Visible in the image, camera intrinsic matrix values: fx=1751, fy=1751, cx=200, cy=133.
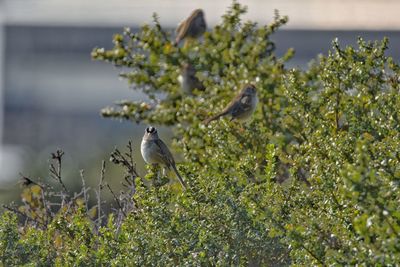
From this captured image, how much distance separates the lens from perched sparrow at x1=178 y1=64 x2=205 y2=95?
1034cm

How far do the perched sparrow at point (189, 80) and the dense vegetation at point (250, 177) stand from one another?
6cm

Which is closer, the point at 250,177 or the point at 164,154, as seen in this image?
the point at 250,177

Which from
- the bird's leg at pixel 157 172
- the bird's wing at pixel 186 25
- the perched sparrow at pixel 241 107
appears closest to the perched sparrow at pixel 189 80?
the perched sparrow at pixel 241 107

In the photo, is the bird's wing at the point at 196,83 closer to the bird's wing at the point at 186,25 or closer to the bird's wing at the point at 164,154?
the bird's wing at the point at 164,154

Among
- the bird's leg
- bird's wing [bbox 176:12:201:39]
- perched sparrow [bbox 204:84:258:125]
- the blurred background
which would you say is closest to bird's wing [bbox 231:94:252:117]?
perched sparrow [bbox 204:84:258:125]

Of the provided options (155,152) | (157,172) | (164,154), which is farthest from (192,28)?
(157,172)

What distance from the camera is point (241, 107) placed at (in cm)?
992

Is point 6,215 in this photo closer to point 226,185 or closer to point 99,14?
point 226,185

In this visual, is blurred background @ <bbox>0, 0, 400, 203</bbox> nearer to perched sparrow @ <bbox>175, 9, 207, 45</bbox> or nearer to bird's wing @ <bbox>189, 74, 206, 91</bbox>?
perched sparrow @ <bbox>175, 9, 207, 45</bbox>

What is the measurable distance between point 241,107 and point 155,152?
569 mm

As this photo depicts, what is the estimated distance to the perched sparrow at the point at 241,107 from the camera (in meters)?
9.92

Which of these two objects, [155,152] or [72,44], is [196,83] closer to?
[155,152]

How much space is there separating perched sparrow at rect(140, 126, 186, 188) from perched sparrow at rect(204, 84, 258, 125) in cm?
31

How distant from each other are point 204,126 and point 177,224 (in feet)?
6.64
